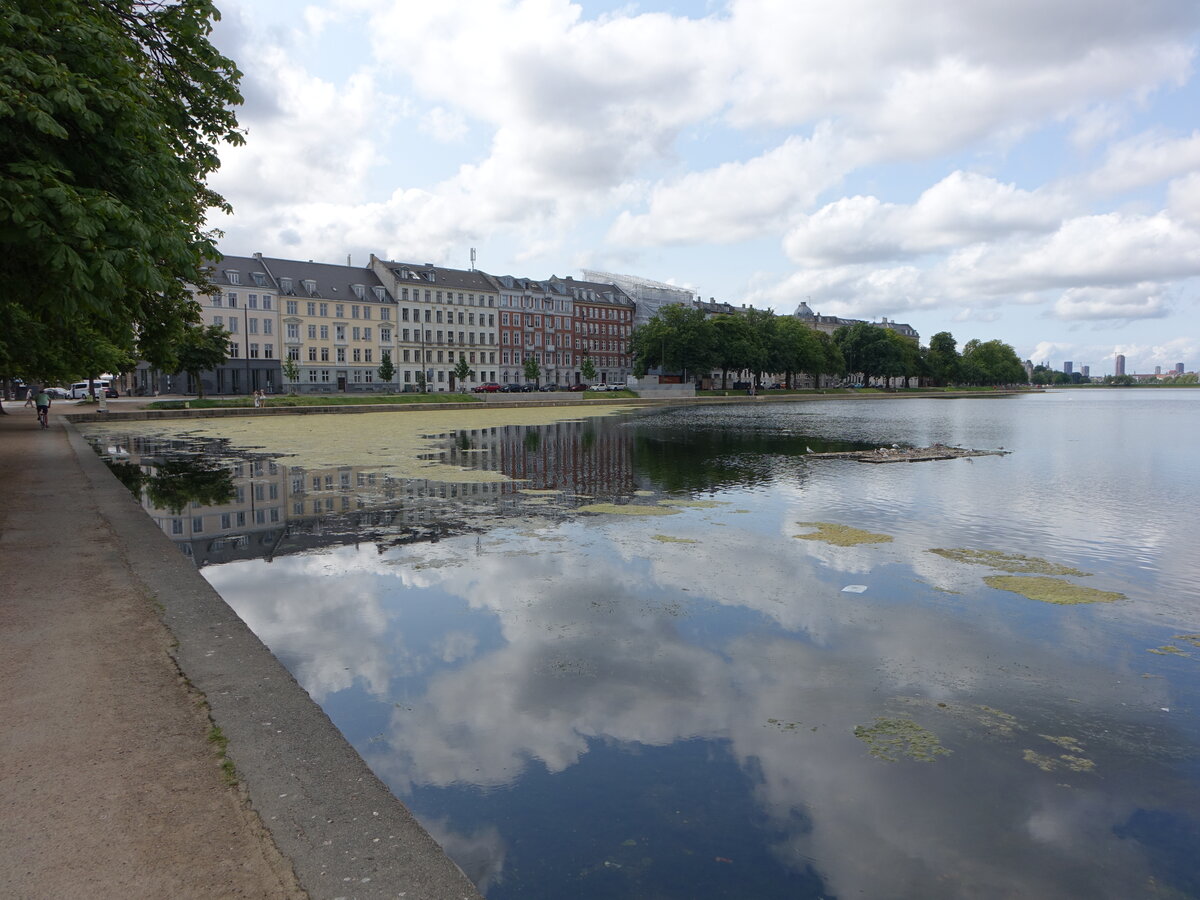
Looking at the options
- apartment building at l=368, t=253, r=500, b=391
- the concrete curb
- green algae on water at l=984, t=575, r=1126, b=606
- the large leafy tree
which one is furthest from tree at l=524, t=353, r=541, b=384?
the concrete curb

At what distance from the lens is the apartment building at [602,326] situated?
5118 inches

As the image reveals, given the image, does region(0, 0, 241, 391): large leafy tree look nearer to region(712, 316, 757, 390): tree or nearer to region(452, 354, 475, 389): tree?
region(452, 354, 475, 389): tree

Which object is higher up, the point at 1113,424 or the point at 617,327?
the point at 617,327

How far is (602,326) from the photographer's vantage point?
5276 inches

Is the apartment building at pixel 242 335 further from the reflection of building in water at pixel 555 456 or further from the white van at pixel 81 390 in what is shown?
the reflection of building in water at pixel 555 456

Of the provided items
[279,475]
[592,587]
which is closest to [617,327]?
[279,475]

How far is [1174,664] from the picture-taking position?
7.98 meters

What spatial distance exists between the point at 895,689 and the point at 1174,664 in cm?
318

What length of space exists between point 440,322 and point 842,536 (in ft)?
331

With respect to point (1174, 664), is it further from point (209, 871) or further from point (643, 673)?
point (209, 871)

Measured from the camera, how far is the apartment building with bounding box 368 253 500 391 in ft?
347

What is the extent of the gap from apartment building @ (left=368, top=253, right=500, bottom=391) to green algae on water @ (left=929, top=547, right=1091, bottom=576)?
304ft

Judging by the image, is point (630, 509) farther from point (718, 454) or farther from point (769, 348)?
point (769, 348)

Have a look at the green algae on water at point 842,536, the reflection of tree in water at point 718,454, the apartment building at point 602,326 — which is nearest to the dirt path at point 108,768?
the green algae on water at point 842,536
